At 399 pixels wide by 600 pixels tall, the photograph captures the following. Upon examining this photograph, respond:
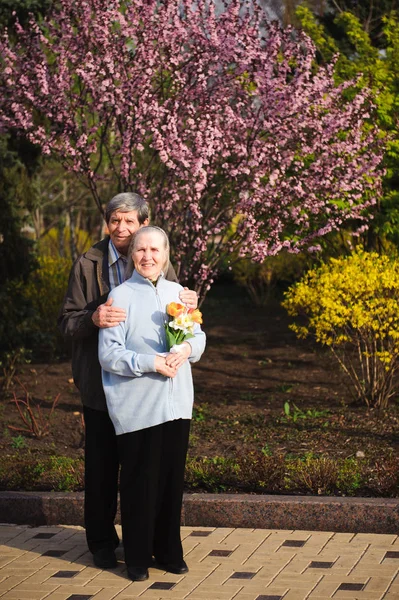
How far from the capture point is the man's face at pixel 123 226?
16.8 ft

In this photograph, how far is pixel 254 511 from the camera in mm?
5953

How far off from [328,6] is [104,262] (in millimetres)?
19213

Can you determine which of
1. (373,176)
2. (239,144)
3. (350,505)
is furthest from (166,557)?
(373,176)

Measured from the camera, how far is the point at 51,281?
1366 cm

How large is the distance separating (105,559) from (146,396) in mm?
960

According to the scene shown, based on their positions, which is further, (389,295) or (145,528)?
(389,295)

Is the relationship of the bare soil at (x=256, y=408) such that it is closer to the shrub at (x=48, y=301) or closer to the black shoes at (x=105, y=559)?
the shrub at (x=48, y=301)

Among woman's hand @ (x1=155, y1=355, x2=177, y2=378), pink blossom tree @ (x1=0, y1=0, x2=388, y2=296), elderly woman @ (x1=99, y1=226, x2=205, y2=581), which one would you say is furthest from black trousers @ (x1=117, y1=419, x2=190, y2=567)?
pink blossom tree @ (x1=0, y1=0, x2=388, y2=296)

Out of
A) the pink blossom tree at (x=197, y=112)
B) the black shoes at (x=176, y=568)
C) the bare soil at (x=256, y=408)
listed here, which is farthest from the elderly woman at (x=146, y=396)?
the pink blossom tree at (x=197, y=112)

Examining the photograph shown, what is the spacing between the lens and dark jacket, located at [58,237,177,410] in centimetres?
511

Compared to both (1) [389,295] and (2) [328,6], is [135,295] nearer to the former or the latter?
(1) [389,295]

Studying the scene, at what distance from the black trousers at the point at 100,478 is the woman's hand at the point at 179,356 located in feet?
1.74

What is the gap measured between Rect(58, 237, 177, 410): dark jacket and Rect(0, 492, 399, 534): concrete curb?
4.00 feet

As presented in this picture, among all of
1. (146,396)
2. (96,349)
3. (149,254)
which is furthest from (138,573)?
(149,254)
